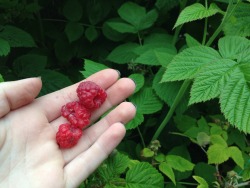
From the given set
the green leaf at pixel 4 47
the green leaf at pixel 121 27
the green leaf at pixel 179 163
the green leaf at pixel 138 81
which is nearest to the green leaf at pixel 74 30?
the green leaf at pixel 121 27

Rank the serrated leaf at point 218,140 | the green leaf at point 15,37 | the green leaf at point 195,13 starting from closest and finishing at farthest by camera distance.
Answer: the green leaf at point 195,13 < the serrated leaf at point 218,140 < the green leaf at point 15,37

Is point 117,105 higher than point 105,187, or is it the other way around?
point 117,105

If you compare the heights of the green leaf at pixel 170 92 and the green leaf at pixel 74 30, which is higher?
the green leaf at pixel 74 30

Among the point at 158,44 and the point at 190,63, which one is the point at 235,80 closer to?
the point at 190,63

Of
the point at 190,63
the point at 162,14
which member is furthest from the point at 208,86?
the point at 162,14

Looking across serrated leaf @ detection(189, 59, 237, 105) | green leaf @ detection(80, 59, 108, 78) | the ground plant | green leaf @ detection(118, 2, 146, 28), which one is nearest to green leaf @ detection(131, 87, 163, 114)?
the ground plant

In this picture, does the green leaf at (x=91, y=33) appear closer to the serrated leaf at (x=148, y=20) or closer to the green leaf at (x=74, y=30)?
the green leaf at (x=74, y=30)
